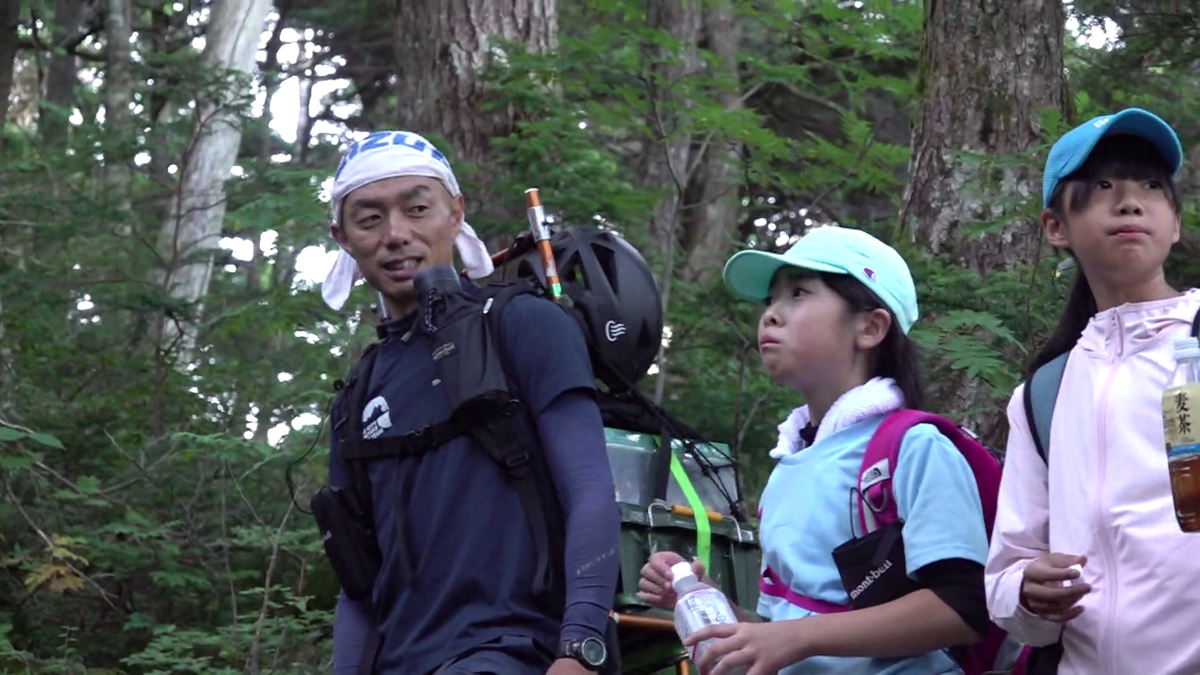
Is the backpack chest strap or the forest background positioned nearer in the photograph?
the backpack chest strap

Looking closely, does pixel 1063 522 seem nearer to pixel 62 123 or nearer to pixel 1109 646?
pixel 1109 646

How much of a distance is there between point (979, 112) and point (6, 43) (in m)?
8.61

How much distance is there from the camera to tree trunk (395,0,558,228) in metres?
9.09

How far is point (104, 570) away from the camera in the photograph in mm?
9086

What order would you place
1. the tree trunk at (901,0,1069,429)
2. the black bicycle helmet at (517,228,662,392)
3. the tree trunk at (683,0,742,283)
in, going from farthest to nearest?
1. the tree trunk at (683,0,742,283)
2. the tree trunk at (901,0,1069,429)
3. the black bicycle helmet at (517,228,662,392)

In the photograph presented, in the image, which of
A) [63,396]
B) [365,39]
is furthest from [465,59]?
[365,39]

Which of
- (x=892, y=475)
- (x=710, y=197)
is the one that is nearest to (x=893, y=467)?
(x=892, y=475)

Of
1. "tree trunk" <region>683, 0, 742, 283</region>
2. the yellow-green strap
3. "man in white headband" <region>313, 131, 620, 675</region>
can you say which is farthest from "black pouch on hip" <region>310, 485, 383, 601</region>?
"tree trunk" <region>683, 0, 742, 283</region>

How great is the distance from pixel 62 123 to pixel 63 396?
6506mm

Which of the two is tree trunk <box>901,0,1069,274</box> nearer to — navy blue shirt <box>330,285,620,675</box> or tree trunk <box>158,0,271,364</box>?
navy blue shirt <box>330,285,620,675</box>

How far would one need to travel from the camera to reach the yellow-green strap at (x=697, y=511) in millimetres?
4090

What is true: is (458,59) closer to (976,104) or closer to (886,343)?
(976,104)

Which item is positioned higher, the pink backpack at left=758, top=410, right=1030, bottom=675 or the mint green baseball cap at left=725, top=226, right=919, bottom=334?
the mint green baseball cap at left=725, top=226, right=919, bottom=334

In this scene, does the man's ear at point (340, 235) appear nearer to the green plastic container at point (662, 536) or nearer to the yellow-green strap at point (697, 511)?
the green plastic container at point (662, 536)
